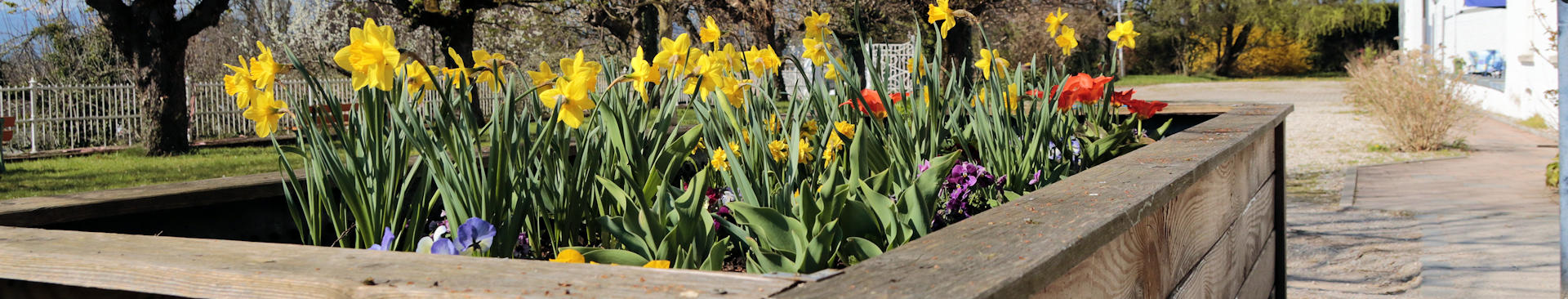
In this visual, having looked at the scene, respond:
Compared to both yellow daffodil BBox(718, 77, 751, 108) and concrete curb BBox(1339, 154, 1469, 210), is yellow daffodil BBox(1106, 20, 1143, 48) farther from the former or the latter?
concrete curb BBox(1339, 154, 1469, 210)

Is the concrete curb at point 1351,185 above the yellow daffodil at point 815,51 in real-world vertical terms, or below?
below

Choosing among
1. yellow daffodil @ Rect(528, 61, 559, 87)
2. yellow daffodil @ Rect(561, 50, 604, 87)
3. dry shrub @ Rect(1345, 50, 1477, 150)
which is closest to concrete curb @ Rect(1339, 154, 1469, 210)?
dry shrub @ Rect(1345, 50, 1477, 150)

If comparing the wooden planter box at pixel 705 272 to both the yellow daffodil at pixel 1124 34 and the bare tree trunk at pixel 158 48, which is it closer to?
the yellow daffodil at pixel 1124 34

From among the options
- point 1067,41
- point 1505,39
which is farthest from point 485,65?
point 1505,39

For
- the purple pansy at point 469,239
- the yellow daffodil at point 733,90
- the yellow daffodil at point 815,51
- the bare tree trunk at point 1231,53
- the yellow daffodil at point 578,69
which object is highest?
the bare tree trunk at point 1231,53

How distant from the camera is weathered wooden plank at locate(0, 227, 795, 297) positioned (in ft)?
2.68

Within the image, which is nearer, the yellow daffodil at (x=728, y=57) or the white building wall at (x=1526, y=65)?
the yellow daffodil at (x=728, y=57)

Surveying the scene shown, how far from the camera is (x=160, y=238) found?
1.19m

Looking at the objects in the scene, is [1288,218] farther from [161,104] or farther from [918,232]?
[161,104]

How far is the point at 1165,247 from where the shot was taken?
1444 mm

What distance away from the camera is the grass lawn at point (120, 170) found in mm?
7457

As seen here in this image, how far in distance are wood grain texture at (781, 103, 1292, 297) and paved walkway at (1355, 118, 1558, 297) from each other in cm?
235

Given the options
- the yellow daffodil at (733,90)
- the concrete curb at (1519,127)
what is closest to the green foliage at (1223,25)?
the concrete curb at (1519,127)

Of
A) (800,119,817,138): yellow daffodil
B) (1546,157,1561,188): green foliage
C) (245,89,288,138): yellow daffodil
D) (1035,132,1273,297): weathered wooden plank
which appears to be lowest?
(1546,157,1561,188): green foliage
